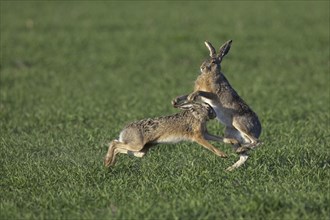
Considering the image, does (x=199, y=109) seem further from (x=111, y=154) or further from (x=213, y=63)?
(x=111, y=154)

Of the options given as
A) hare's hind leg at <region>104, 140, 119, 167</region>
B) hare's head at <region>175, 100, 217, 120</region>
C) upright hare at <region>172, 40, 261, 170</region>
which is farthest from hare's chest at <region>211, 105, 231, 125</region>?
hare's hind leg at <region>104, 140, 119, 167</region>

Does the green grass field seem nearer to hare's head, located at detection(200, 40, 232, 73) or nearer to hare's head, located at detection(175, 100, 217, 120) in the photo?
hare's head, located at detection(175, 100, 217, 120)

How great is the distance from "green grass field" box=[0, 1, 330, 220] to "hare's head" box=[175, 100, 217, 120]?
570 millimetres

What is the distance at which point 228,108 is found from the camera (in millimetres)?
8703

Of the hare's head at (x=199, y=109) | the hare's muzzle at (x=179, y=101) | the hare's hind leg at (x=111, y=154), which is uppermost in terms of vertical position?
the hare's muzzle at (x=179, y=101)

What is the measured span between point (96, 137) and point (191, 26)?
13.2m

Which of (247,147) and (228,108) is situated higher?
(228,108)

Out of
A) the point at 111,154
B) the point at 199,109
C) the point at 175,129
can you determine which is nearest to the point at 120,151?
the point at 111,154

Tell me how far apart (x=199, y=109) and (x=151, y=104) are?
5.98 meters

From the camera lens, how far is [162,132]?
8516 millimetres

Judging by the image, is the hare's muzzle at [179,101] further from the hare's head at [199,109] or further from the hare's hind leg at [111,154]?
the hare's hind leg at [111,154]

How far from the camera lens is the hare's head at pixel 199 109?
8.50 metres

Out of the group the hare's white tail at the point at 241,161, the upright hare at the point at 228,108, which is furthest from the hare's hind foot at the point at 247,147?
the hare's white tail at the point at 241,161

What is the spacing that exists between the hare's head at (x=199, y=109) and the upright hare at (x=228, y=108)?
42mm
